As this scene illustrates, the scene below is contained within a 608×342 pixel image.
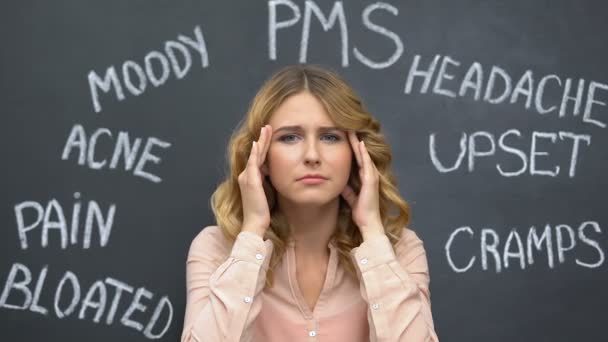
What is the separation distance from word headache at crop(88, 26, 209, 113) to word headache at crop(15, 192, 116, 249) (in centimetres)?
31

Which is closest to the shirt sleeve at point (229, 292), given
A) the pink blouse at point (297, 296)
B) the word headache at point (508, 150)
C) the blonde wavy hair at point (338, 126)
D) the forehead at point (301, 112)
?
the pink blouse at point (297, 296)

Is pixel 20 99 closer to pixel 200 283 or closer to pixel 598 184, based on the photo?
pixel 200 283

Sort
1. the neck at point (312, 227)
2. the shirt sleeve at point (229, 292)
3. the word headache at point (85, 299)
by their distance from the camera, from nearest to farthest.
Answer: the shirt sleeve at point (229, 292) → the neck at point (312, 227) → the word headache at point (85, 299)

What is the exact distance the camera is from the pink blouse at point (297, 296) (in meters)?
1.83

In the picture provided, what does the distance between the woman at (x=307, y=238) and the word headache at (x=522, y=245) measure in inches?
14.9

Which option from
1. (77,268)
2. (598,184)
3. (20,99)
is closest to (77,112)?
(20,99)

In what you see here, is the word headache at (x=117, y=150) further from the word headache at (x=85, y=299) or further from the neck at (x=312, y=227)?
the neck at (x=312, y=227)

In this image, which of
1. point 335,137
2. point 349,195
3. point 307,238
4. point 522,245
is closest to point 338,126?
point 335,137

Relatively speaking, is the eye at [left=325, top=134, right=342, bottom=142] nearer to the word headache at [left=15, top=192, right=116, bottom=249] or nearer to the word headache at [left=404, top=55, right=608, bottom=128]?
the word headache at [left=404, top=55, right=608, bottom=128]

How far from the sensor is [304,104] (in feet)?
6.42

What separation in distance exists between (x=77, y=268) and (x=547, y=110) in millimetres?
1596

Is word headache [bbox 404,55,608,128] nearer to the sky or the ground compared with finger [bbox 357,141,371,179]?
nearer to the sky

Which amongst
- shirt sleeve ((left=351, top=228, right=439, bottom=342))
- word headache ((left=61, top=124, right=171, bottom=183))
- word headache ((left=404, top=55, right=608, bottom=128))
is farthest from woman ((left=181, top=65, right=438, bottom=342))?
word headache ((left=404, top=55, right=608, bottom=128))

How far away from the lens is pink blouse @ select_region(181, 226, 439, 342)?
1.83 metres
